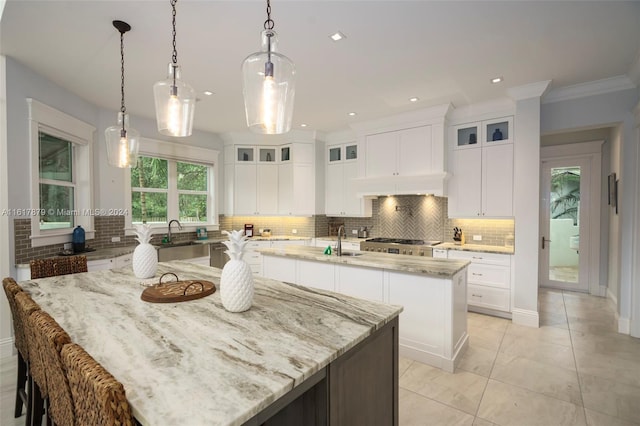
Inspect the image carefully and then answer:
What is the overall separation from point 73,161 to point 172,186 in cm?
148

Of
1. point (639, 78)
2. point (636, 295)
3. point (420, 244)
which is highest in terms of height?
point (639, 78)

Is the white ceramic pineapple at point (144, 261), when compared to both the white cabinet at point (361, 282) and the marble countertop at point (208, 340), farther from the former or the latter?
the white cabinet at point (361, 282)

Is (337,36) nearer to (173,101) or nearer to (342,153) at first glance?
(173,101)

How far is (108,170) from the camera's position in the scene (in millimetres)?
4348

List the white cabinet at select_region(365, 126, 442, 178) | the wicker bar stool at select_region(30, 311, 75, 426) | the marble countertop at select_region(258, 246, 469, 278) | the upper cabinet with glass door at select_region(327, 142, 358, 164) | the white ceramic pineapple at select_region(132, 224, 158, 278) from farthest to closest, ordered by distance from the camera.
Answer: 1. the upper cabinet with glass door at select_region(327, 142, 358, 164)
2. the white cabinet at select_region(365, 126, 442, 178)
3. the marble countertop at select_region(258, 246, 469, 278)
4. the white ceramic pineapple at select_region(132, 224, 158, 278)
5. the wicker bar stool at select_region(30, 311, 75, 426)

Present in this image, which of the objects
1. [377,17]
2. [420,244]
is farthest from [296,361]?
[420,244]

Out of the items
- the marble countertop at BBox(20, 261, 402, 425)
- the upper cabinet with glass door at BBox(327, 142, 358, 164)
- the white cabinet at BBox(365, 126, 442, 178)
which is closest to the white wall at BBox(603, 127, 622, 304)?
the white cabinet at BBox(365, 126, 442, 178)

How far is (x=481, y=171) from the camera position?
166 inches

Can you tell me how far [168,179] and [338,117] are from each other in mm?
3075

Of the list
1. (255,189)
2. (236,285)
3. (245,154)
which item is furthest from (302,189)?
(236,285)

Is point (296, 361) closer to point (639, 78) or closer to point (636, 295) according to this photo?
point (636, 295)

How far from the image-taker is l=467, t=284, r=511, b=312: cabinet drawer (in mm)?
3850

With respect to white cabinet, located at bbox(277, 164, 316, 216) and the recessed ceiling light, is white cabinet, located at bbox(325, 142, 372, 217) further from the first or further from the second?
the recessed ceiling light

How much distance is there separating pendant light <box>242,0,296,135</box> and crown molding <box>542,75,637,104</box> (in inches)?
148
